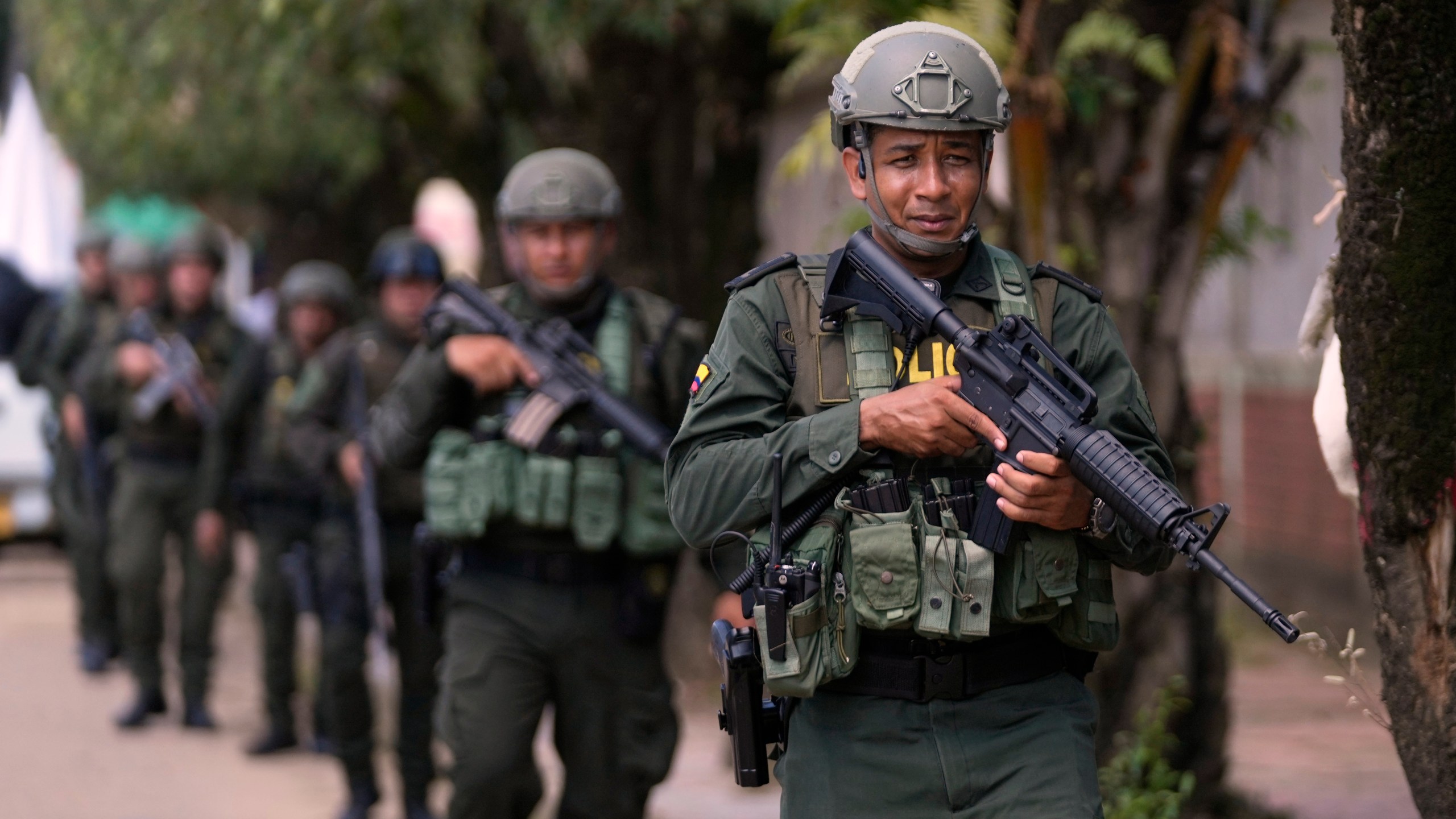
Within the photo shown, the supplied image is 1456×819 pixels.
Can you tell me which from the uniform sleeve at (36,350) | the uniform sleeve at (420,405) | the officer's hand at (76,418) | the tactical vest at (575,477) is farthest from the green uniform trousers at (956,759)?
the uniform sleeve at (36,350)

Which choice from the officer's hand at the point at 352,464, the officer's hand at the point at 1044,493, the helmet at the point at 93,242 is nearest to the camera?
the officer's hand at the point at 1044,493

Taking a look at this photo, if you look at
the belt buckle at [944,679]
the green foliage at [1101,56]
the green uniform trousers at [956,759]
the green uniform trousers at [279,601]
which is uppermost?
the green foliage at [1101,56]

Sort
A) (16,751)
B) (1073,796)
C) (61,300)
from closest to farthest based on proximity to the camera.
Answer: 1. (1073,796)
2. (16,751)
3. (61,300)

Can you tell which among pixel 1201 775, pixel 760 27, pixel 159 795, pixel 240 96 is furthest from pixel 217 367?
pixel 1201 775

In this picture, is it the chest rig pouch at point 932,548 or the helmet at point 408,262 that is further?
the helmet at point 408,262

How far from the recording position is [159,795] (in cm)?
770

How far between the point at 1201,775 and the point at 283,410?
4.45m

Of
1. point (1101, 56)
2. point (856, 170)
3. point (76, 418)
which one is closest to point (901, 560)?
point (856, 170)

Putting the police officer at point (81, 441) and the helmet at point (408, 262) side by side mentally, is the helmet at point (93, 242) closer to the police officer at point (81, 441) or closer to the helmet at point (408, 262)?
the police officer at point (81, 441)

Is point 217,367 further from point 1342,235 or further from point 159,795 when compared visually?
point 1342,235

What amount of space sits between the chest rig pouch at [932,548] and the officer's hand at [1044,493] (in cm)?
7

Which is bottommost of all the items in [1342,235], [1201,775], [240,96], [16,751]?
[16,751]

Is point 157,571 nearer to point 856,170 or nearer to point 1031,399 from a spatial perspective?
point 856,170

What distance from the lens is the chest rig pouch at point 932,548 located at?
3.27 meters
